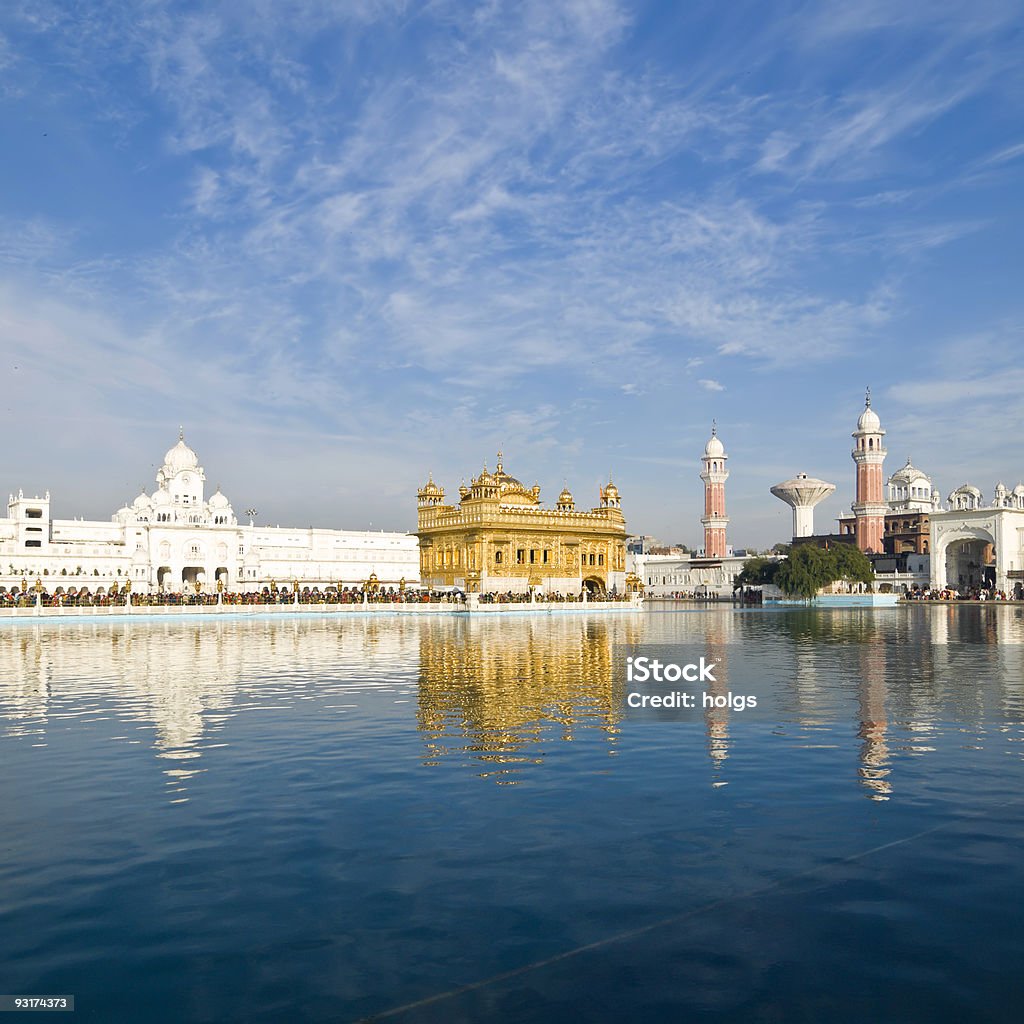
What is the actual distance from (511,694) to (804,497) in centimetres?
11313

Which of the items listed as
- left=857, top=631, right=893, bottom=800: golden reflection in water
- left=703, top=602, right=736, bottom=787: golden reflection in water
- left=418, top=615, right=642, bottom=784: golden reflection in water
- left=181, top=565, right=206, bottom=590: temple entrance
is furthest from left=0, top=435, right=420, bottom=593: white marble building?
left=857, top=631, right=893, bottom=800: golden reflection in water

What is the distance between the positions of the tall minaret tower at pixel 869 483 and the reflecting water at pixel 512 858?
94.8 metres

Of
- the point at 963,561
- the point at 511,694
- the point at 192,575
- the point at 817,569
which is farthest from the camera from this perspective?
the point at 963,561

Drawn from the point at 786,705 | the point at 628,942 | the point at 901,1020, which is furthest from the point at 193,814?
the point at 786,705

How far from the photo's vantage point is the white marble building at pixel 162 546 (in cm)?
9250

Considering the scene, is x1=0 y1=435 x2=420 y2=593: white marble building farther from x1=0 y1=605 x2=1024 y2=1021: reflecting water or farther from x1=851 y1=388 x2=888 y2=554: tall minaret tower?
x1=0 y1=605 x2=1024 y2=1021: reflecting water

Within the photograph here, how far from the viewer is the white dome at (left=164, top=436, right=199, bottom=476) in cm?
10025

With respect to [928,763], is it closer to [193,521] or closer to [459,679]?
[459,679]

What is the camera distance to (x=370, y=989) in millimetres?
6078

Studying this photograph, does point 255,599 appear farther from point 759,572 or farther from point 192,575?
point 759,572

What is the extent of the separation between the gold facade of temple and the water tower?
58.6 meters

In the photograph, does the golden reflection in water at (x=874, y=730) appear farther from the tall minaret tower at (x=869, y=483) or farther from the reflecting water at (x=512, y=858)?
the tall minaret tower at (x=869, y=483)

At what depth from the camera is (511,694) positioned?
62.0 feet

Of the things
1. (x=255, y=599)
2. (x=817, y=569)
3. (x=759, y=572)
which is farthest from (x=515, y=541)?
(x=759, y=572)
